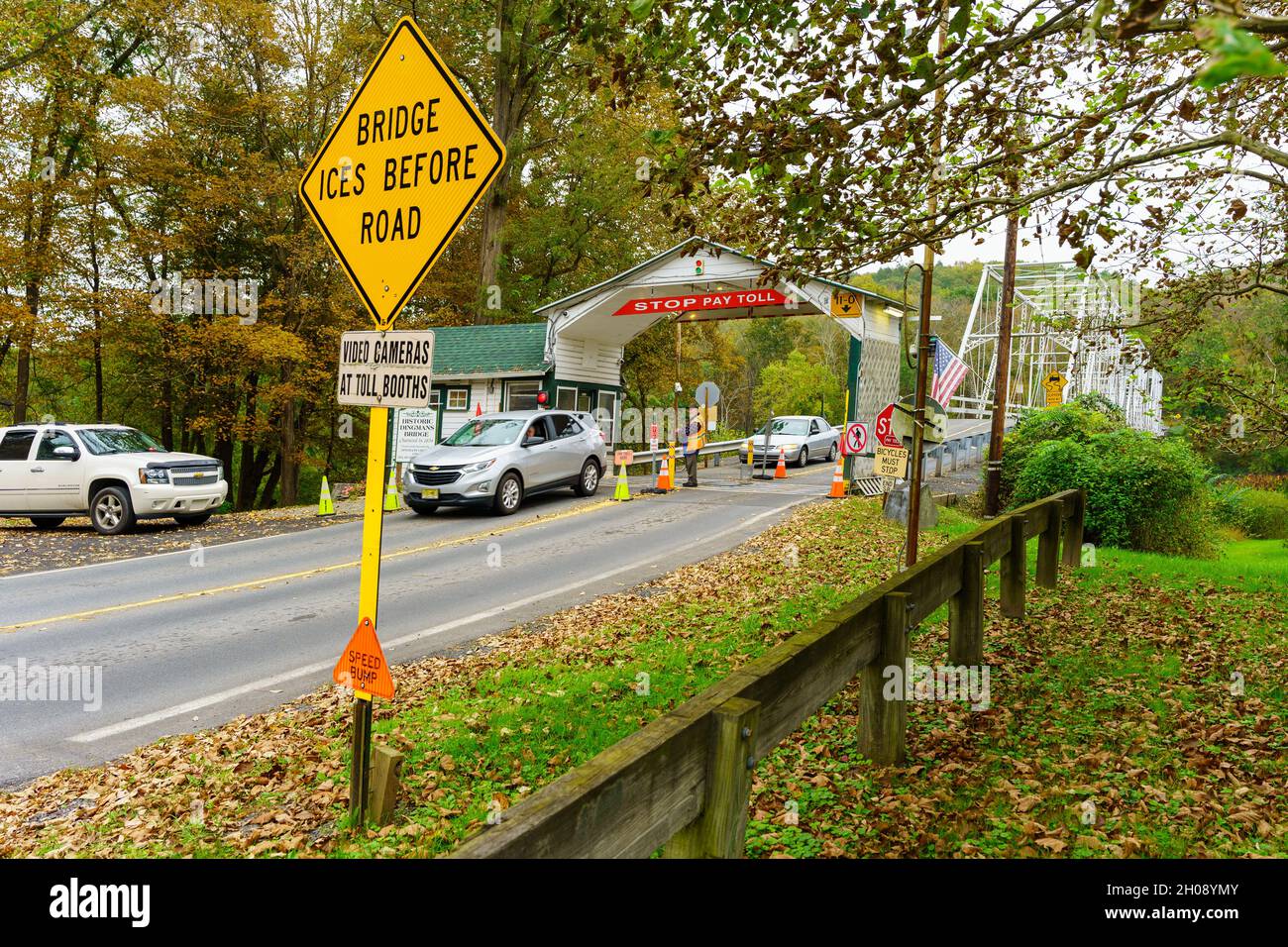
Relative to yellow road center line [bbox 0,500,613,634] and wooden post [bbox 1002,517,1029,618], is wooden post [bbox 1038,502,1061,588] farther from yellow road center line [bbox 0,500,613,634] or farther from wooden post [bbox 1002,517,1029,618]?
yellow road center line [bbox 0,500,613,634]

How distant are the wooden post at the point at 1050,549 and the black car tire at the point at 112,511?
14.8 meters

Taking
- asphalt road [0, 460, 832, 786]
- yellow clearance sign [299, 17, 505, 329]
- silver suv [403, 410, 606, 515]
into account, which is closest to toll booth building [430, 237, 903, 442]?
silver suv [403, 410, 606, 515]

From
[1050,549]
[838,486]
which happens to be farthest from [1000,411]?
[1050,549]

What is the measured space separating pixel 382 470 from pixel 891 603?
274 cm

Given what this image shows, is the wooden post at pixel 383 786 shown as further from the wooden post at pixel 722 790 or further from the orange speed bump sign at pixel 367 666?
the wooden post at pixel 722 790

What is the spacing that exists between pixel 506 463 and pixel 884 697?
12750mm

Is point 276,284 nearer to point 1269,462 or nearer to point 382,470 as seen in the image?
point 382,470

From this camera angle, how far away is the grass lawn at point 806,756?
13.0 feet

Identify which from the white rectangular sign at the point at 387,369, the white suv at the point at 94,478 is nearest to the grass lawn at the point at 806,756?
the white rectangular sign at the point at 387,369

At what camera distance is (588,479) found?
62.9 feet

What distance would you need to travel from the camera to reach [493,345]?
2606 cm

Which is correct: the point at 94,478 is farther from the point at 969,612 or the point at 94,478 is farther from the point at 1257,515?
the point at 1257,515

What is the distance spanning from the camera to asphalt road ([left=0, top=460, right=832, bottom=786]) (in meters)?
5.86
